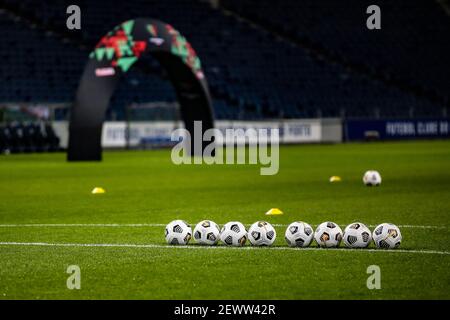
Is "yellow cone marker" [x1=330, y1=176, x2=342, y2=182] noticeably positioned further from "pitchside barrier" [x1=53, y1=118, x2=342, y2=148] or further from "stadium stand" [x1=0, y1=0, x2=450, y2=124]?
"stadium stand" [x1=0, y1=0, x2=450, y2=124]

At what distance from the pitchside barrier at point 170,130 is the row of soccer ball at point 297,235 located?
3279cm

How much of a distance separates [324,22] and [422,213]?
47127 millimetres

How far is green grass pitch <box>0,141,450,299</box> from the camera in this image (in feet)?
31.4

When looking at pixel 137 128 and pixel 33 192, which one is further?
pixel 137 128

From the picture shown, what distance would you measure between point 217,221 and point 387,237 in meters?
4.42

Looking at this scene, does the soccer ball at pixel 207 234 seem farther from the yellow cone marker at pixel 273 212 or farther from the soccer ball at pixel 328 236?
the yellow cone marker at pixel 273 212

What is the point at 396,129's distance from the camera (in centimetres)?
5622

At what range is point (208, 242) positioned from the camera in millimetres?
12359

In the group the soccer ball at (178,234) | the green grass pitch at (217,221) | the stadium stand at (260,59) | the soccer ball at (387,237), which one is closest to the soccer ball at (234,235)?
the green grass pitch at (217,221)

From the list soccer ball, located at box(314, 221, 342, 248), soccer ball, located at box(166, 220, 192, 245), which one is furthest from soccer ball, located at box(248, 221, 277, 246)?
soccer ball, located at box(166, 220, 192, 245)

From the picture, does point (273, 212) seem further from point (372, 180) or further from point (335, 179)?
point (335, 179)
